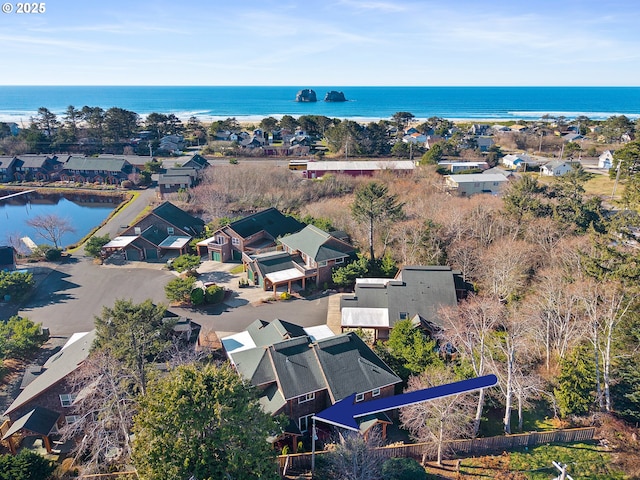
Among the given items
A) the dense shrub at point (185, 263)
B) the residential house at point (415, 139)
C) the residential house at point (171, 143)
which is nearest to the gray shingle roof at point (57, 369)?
the dense shrub at point (185, 263)

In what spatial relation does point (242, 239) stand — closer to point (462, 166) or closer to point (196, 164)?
point (196, 164)

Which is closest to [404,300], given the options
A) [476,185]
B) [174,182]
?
[476,185]

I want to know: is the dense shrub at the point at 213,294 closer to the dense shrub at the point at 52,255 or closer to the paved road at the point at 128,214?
the dense shrub at the point at 52,255

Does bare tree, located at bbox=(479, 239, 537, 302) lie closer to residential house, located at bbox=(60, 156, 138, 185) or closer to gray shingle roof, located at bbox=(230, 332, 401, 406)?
gray shingle roof, located at bbox=(230, 332, 401, 406)

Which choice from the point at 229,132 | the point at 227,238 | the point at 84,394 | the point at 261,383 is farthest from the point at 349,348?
the point at 229,132

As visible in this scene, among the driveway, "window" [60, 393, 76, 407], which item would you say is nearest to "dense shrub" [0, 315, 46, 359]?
the driveway
